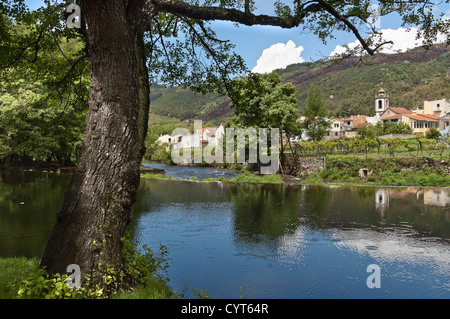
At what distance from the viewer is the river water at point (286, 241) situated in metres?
5.82

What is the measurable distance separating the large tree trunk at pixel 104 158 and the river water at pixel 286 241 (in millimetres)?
2076

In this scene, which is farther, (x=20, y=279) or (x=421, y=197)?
(x=421, y=197)

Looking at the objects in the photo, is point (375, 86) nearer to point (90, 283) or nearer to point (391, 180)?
point (391, 180)

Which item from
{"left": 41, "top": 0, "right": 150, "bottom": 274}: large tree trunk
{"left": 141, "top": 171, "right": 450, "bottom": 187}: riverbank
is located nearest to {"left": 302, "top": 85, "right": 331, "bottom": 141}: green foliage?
{"left": 141, "top": 171, "right": 450, "bottom": 187}: riverbank

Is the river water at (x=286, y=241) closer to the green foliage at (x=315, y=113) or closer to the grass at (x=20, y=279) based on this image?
the grass at (x=20, y=279)

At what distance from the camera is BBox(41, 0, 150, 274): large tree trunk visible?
408cm

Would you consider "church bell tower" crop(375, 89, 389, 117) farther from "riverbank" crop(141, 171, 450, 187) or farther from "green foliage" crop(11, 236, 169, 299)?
"green foliage" crop(11, 236, 169, 299)

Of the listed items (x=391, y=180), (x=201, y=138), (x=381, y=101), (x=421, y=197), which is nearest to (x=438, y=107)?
(x=381, y=101)

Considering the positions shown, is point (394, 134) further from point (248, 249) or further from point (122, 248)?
point (122, 248)

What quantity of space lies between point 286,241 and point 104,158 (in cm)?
581

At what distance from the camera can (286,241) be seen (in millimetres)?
8555

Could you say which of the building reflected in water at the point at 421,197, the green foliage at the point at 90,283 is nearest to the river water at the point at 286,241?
the building reflected in water at the point at 421,197

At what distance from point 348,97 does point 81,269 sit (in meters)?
121

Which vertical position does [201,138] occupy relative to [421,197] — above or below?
above
